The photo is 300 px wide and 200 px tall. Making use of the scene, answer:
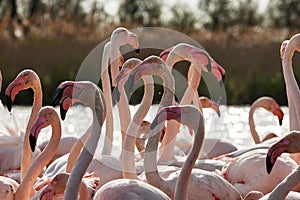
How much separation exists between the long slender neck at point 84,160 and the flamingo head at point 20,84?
92cm

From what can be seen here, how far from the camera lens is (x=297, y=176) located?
385 centimetres

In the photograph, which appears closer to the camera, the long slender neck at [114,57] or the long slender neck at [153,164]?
the long slender neck at [153,164]

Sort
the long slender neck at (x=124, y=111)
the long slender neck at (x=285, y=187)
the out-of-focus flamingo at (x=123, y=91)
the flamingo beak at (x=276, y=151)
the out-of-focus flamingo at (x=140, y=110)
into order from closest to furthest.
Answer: the long slender neck at (x=285, y=187) < the flamingo beak at (x=276, y=151) < the out-of-focus flamingo at (x=140, y=110) < the out-of-focus flamingo at (x=123, y=91) < the long slender neck at (x=124, y=111)

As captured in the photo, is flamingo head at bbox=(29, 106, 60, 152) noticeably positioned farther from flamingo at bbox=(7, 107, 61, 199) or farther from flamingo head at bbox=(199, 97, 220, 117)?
flamingo head at bbox=(199, 97, 220, 117)

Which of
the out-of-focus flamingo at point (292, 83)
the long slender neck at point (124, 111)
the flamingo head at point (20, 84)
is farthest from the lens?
the long slender neck at point (124, 111)

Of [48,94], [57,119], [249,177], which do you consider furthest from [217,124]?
[48,94]

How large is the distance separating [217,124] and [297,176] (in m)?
3.81

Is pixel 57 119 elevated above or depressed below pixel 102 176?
above

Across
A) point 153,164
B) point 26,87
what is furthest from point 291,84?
point 26,87

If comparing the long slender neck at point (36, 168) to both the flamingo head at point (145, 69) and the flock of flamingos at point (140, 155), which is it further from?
the flamingo head at point (145, 69)

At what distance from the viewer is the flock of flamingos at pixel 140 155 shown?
4.04m

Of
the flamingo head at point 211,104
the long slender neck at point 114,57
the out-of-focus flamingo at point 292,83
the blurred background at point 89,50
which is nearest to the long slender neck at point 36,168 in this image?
the long slender neck at point 114,57

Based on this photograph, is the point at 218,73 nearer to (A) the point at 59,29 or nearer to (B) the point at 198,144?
(B) the point at 198,144

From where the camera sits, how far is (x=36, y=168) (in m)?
4.68
